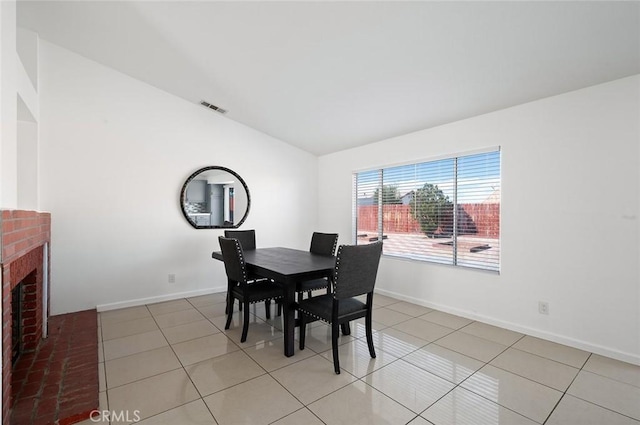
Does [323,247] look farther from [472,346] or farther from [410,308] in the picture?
[472,346]

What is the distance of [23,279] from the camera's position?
8.16 feet

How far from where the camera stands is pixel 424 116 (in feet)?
11.6

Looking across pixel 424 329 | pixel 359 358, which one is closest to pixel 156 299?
pixel 359 358

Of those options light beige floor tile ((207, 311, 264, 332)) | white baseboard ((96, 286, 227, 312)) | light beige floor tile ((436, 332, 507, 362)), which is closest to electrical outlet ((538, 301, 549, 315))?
light beige floor tile ((436, 332, 507, 362))

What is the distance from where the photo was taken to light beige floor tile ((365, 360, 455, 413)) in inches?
77.7

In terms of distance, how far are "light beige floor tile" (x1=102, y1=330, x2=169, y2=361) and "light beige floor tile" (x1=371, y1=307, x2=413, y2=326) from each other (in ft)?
7.23

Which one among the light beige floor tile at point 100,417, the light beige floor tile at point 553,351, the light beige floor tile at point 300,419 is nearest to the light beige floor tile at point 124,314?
the light beige floor tile at point 100,417

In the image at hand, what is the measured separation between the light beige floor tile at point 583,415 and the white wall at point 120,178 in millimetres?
4061

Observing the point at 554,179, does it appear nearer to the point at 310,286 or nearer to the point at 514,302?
the point at 514,302

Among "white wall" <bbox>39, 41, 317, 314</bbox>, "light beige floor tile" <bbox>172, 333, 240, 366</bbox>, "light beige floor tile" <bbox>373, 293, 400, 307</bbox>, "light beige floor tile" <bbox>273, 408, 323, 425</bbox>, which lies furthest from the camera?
"light beige floor tile" <bbox>373, 293, 400, 307</bbox>

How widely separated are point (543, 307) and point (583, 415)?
1.24 m

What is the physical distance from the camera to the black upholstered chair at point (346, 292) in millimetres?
2330

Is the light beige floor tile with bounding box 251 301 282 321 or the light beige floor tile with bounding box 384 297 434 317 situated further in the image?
the light beige floor tile with bounding box 384 297 434 317

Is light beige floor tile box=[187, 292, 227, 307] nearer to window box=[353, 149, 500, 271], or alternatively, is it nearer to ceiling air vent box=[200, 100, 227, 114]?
window box=[353, 149, 500, 271]
